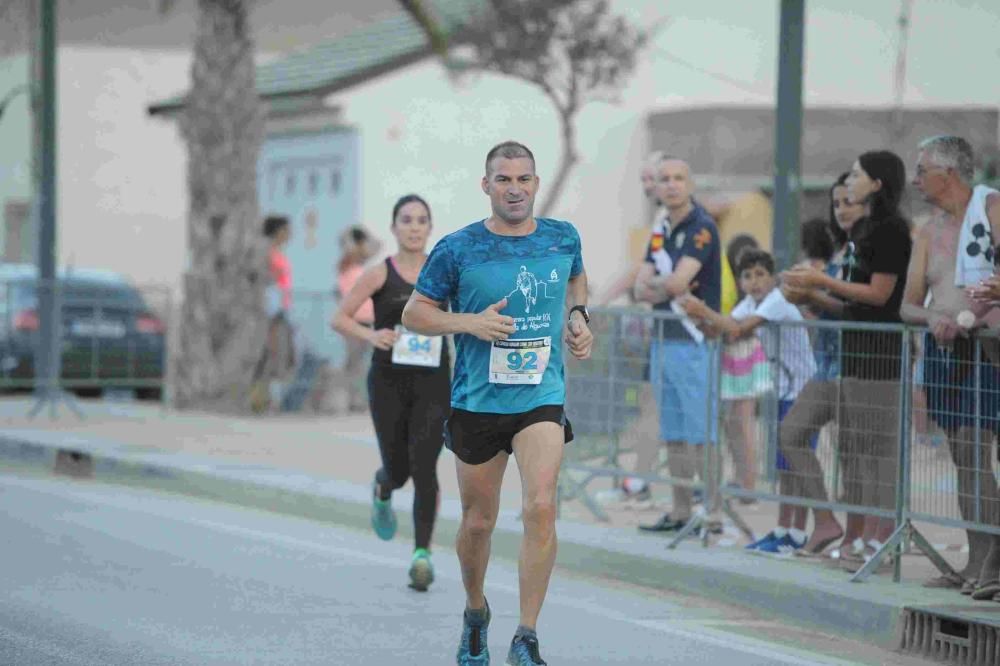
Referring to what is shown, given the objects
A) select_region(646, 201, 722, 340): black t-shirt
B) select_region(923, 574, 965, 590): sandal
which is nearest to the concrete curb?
select_region(923, 574, 965, 590): sandal

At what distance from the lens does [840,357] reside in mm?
9562

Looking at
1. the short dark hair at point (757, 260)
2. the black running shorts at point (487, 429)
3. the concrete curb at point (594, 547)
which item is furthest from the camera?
the short dark hair at point (757, 260)

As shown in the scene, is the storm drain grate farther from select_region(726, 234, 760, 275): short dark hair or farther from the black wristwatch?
select_region(726, 234, 760, 275): short dark hair

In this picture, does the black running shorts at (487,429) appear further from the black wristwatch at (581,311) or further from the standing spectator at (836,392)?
the standing spectator at (836,392)

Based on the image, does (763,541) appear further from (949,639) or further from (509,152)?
(509,152)

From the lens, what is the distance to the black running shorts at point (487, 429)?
23.9ft

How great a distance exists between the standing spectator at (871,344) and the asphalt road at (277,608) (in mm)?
1001

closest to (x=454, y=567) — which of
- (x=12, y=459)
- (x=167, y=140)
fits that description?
(x=12, y=459)

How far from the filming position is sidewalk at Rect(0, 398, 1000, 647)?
352 inches

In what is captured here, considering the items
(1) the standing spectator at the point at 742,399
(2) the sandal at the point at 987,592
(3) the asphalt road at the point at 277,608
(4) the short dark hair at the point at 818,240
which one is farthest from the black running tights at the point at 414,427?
(4) the short dark hair at the point at 818,240

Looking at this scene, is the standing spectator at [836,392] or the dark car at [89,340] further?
the dark car at [89,340]

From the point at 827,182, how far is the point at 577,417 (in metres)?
16.4

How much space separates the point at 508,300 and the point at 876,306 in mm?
3078

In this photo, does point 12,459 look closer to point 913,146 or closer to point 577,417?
point 577,417
